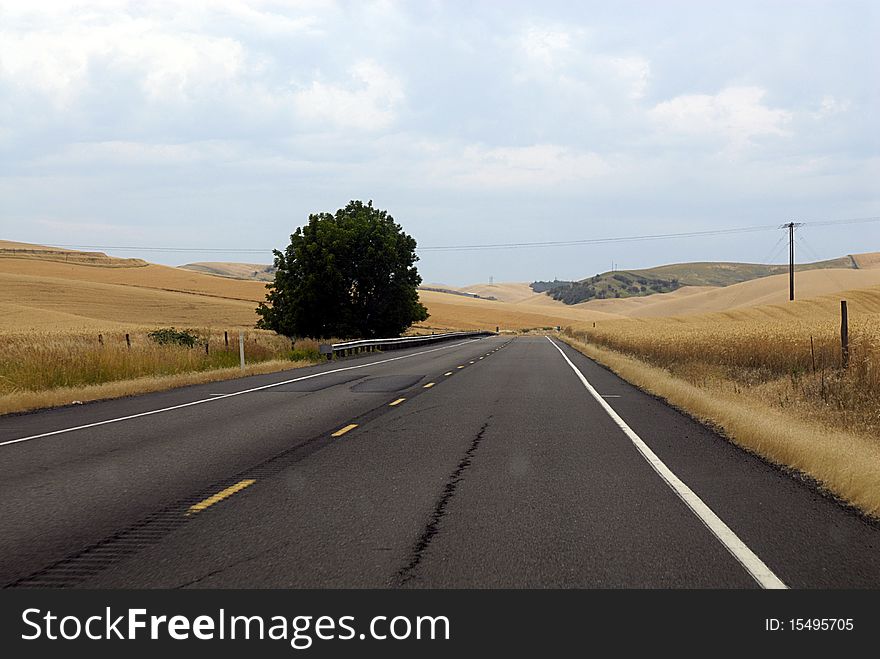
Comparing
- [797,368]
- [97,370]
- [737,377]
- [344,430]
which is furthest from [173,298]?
[344,430]

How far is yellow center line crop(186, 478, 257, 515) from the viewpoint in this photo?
7770mm

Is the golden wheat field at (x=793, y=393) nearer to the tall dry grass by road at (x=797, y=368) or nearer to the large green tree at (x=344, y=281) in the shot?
the tall dry grass by road at (x=797, y=368)

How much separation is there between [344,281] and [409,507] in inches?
2217

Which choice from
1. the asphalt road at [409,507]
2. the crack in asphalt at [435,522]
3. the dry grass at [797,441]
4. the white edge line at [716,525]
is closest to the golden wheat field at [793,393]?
the dry grass at [797,441]

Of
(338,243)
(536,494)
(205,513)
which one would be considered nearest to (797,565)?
(536,494)

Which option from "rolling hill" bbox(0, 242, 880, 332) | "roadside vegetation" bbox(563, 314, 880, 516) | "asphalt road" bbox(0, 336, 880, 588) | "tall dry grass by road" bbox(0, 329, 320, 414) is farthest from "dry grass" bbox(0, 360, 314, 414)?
"rolling hill" bbox(0, 242, 880, 332)

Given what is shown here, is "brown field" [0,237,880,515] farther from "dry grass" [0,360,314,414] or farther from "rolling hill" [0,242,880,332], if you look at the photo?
"rolling hill" [0,242,880,332]

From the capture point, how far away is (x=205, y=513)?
7602 millimetres

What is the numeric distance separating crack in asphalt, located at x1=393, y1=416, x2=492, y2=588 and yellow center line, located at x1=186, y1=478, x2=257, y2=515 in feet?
6.71

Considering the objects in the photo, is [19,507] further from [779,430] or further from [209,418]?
[779,430]

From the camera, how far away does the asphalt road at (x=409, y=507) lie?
5.81 metres

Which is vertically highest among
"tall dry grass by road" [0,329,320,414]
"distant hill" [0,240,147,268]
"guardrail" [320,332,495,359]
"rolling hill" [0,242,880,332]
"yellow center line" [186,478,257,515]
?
"distant hill" [0,240,147,268]

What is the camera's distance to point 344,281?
63.6 metres

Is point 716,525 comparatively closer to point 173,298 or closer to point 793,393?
point 793,393
